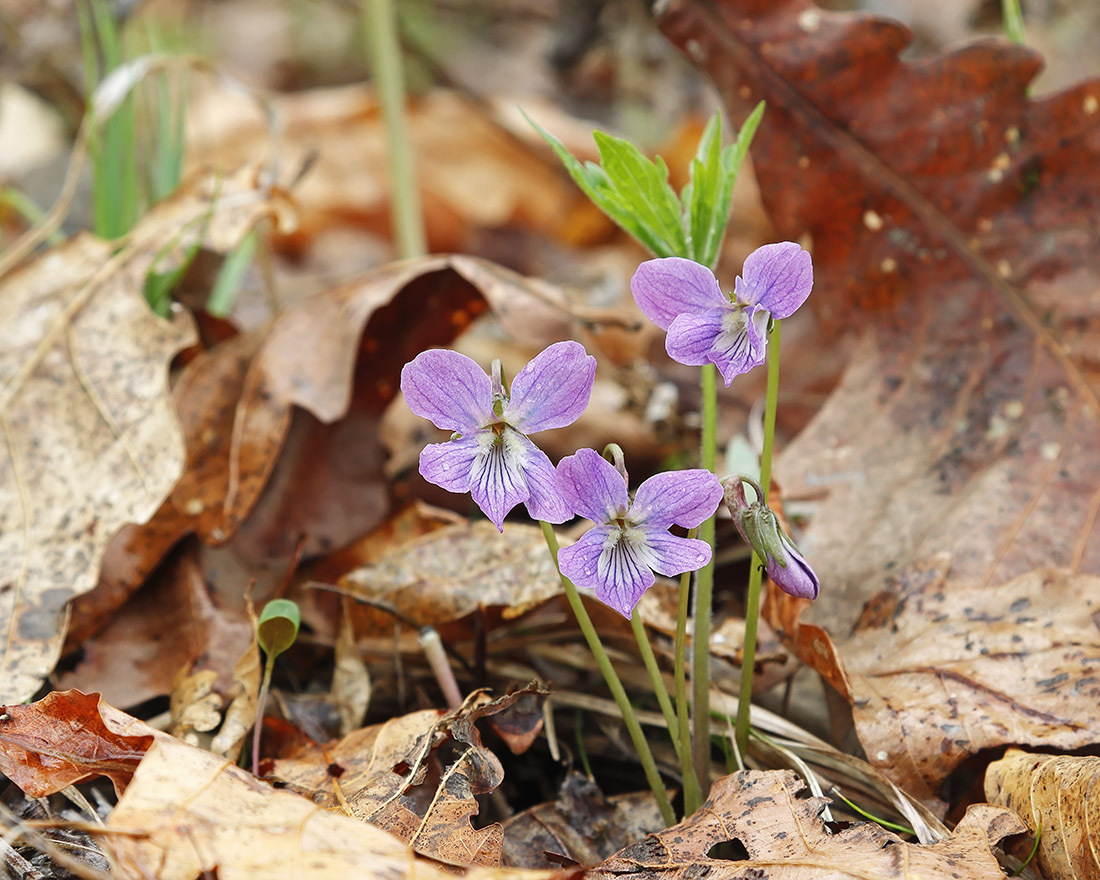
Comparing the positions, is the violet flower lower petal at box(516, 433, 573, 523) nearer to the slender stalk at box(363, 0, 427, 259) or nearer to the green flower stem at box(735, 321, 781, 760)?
the green flower stem at box(735, 321, 781, 760)

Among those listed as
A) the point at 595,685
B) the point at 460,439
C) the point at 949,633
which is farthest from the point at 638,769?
the point at 460,439

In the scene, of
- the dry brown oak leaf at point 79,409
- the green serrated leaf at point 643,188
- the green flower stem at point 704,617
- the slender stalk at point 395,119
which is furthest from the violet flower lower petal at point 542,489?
the slender stalk at point 395,119

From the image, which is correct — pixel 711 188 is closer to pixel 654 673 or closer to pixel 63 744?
pixel 654 673

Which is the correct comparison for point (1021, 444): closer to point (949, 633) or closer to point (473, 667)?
point (949, 633)

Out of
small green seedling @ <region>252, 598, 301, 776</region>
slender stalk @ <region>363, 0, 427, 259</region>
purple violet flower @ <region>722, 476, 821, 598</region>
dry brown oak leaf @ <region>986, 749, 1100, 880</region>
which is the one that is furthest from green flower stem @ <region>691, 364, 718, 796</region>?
slender stalk @ <region>363, 0, 427, 259</region>

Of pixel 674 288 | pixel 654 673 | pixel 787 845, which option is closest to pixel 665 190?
pixel 674 288

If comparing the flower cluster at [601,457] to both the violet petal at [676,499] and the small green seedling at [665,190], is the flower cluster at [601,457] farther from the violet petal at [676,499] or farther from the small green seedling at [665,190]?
the small green seedling at [665,190]

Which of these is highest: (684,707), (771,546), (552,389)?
(552,389)
